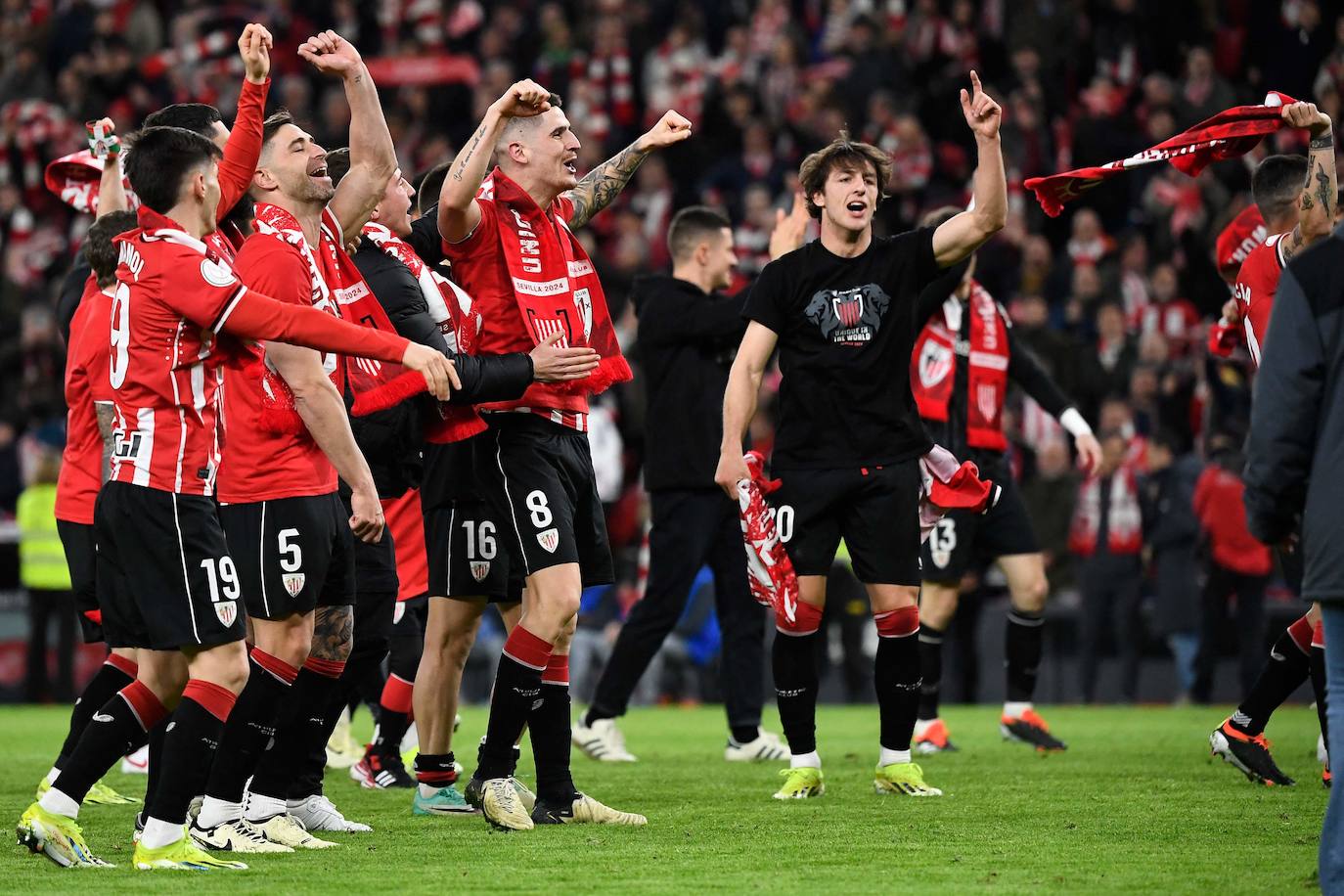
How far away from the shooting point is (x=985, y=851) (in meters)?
5.81

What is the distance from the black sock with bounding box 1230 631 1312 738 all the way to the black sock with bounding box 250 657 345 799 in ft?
12.7

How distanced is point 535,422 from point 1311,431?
3016 millimetres

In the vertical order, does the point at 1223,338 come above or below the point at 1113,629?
above

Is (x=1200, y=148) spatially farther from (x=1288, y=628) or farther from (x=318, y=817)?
(x=318, y=817)

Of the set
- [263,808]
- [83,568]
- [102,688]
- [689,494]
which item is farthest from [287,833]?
[689,494]

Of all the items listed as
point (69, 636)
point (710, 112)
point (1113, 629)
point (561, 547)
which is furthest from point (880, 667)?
point (710, 112)

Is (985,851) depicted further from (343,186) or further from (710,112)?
(710,112)

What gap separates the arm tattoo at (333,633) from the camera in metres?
6.50

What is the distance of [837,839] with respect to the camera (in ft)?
20.1

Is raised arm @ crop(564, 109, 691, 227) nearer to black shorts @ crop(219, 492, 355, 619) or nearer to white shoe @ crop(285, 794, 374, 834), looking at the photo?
black shorts @ crop(219, 492, 355, 619)

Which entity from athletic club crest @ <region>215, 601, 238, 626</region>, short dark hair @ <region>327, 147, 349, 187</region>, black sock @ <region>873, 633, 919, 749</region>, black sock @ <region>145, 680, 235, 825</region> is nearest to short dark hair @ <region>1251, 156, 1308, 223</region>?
black sock @ <region>873, 633, 919, 749</region>

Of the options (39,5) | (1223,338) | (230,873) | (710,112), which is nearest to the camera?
(230,873)

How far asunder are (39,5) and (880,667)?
63.7 ft

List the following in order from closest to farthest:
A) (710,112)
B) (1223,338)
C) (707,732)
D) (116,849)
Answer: (116,849), (1223,338), (707,732), (710,112)
